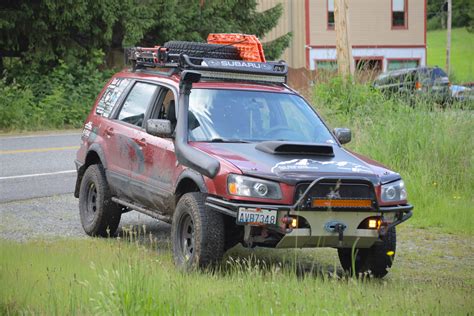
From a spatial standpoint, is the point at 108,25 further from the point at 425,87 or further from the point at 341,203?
the point at 341,203

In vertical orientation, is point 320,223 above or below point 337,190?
below

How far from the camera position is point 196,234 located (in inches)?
339

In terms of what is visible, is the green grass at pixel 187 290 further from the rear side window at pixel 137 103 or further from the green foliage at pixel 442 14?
the green foliage at pixel 442 14

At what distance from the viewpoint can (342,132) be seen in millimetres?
10203

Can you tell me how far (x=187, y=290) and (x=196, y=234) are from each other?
1654 millimetres

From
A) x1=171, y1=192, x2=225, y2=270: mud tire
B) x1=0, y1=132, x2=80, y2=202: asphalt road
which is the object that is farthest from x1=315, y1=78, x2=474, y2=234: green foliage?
x1=0, y1=132, x2=80, y2=202: asphalt road

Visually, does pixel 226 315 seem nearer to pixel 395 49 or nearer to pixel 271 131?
pixel 271 131

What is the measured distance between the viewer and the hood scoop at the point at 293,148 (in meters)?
8.96

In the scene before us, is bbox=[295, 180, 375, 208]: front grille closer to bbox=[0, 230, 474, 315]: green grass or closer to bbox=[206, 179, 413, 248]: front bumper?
bbox=[206, 179, 413, 248]: front bumper

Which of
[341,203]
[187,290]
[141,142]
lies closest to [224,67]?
[141,142]

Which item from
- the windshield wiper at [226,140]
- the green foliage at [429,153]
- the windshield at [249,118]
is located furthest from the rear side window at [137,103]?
the green foliage at [429,153]

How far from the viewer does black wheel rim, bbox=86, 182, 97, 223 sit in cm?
1126

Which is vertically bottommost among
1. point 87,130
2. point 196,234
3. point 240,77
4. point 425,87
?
point 196,234

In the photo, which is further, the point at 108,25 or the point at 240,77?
the point at 108,25
